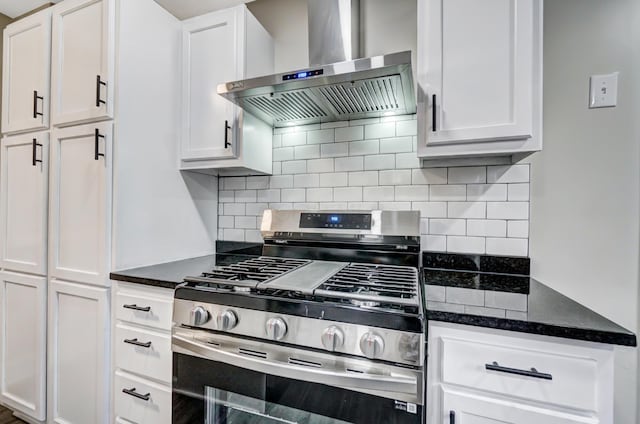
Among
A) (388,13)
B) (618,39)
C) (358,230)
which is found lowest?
(358,230)

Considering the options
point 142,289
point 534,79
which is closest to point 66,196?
point 142,289

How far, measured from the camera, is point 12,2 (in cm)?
198

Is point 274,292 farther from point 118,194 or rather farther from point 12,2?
point 12,2

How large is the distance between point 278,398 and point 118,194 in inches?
45.2

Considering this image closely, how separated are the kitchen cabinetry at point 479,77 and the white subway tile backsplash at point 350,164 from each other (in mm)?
440

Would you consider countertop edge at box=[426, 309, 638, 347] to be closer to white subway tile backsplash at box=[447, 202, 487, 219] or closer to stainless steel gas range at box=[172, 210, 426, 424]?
stainless steel gas range at box=[172, 210, 426, 424]

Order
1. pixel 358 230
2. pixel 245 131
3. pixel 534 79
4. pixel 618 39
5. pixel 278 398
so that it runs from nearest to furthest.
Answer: pixel 278 398 < pixel 534 79 < pixel 618 39 < pixel 358 230 < pixel 245 131

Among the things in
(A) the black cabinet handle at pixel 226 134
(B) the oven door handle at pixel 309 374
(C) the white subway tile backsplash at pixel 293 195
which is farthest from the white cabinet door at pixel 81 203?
(C) the white subway tile backsplash at pixel 293 195

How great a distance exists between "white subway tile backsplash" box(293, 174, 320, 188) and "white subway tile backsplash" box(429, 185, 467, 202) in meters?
0.64

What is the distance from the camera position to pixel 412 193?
1.51 metres

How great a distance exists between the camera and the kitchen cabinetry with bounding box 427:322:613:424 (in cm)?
73

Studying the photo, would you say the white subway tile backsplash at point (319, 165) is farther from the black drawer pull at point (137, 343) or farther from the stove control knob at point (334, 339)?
the black drawer pull at point (137, 343)

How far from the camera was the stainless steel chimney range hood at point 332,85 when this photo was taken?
1.12 m

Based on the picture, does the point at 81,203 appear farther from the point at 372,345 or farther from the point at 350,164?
the point at 372,345
